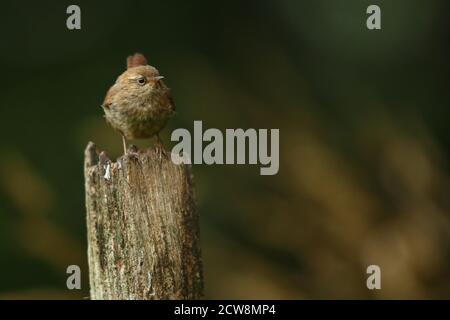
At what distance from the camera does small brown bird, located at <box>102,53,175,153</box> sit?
498cm

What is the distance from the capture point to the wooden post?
12.2 feet

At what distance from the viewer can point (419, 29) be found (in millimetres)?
9227

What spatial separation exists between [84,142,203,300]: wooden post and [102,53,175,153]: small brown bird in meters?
1.12

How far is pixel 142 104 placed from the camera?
499 centimetres

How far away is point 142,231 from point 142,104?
55.1 inches

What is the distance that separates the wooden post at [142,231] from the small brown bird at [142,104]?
1.12 metres

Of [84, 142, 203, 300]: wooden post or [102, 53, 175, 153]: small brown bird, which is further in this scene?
[102, 53, 175, 153]: small brown bird

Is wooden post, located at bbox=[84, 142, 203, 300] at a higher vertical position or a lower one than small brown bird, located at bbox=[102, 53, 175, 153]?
lower

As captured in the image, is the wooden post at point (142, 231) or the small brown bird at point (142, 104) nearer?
the wooden post at point (142, 231)

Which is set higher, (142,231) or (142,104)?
(142,104)

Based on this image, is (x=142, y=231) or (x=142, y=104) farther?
(x=142, y=104)

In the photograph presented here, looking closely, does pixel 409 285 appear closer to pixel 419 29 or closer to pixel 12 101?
pixel 419 29

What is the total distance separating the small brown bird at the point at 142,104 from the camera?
4984mm
